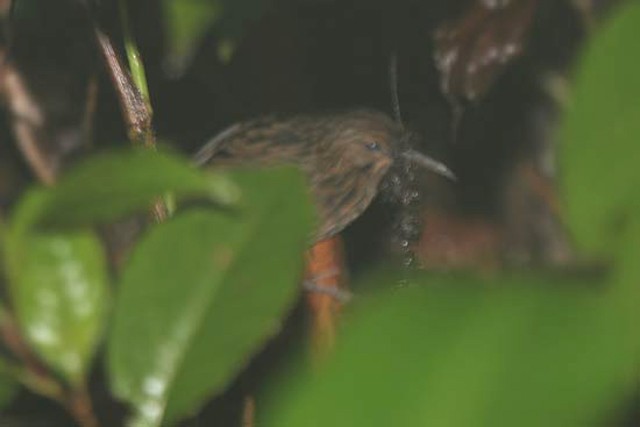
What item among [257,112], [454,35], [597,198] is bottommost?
[257,112]

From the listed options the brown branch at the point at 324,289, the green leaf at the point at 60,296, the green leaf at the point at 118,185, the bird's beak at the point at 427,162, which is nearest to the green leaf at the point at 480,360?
the green leaf at the point at 118,185

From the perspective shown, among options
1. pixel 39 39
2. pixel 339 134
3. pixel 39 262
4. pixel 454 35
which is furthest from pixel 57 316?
pixel 39 39

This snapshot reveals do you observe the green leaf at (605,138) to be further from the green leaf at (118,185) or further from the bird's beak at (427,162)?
the bird's beak at (427,162)

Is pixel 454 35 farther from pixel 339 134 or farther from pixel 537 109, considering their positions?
pixel 537 109

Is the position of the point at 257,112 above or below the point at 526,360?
below

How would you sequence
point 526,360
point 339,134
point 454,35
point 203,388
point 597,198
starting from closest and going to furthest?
1. point 526,360
2. point 597,198
3. point 203,388
4. point 454,35
5. point 339,134

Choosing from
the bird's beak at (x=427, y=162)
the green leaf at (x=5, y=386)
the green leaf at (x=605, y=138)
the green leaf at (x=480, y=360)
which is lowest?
the bird's beak at (x=427, y=162)

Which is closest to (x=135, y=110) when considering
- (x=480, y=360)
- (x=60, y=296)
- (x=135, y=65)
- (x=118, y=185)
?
(x=135, y=65)
